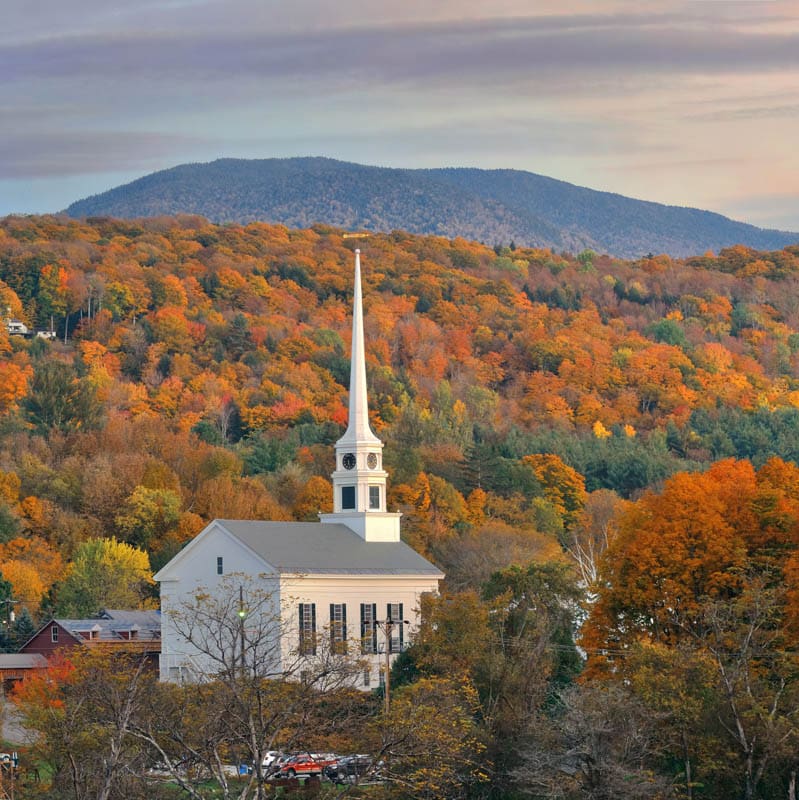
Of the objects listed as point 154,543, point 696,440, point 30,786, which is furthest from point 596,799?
point 696,440

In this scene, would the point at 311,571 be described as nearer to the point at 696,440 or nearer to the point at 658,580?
the point at 658,580

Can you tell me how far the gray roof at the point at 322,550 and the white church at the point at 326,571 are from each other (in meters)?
0.05

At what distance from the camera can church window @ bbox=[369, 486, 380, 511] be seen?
317 ft

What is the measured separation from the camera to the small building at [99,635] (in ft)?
293

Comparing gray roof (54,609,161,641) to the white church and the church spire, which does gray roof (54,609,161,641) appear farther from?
the church spire

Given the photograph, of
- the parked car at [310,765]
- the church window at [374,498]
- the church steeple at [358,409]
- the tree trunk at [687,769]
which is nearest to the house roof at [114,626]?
the church window at [374,498]

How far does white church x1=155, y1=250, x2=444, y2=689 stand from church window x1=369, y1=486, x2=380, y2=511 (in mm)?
47

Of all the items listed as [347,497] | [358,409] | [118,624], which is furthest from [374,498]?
[118,624]

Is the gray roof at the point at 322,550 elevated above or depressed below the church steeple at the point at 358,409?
below

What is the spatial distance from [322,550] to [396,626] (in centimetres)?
471

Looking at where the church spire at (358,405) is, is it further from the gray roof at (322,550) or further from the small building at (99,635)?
the small building at (99,635)

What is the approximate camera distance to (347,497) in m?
97.0

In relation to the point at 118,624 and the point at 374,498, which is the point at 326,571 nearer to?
the point at 374,498

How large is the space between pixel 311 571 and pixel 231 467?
41.2 m
